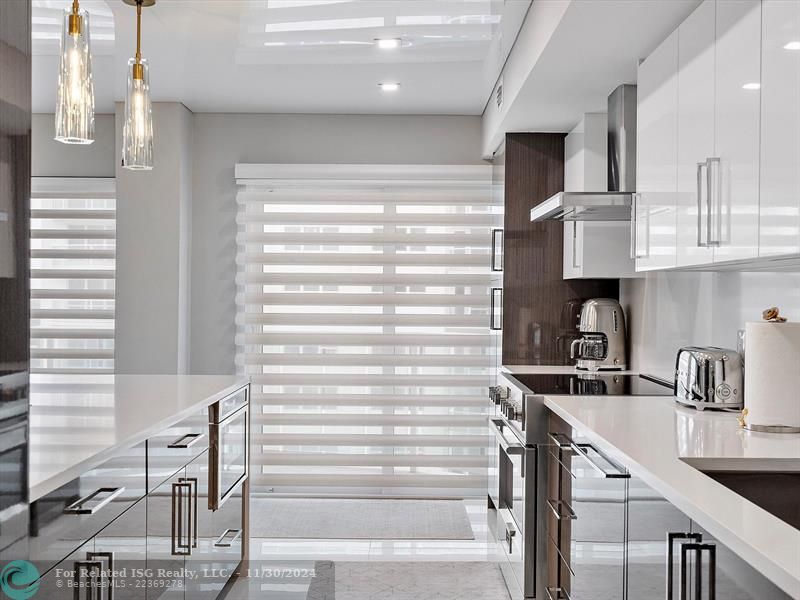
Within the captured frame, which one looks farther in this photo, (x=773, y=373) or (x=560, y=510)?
(x=560, y=510)

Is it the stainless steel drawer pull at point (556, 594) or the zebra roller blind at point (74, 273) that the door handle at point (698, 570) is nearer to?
the stainless steel drawer pull at point (556, 594)

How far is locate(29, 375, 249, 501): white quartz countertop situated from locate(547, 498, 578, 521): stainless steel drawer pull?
130cm

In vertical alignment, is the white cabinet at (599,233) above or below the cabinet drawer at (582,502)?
above

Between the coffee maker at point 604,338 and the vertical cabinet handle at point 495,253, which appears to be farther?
the vertical cabinet handle at point 495,253

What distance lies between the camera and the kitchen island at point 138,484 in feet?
5.38

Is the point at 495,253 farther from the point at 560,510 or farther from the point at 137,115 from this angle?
the point at 137,115

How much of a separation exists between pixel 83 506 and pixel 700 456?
1.39 meters

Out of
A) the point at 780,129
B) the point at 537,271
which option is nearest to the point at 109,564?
the point at 780,129

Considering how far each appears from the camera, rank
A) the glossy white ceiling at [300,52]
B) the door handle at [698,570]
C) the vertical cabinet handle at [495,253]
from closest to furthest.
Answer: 1. the door handle at [698,570]
2. the glossy white ceiling at [300,52]
3. the vertical cabinet handle at [495,253]

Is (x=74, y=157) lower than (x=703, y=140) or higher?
higher

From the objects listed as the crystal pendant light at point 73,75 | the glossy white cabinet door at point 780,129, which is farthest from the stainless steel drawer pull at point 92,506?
the glossy white cabinet door at point 780,129

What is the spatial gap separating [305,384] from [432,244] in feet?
4.06

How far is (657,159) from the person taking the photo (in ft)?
8.51

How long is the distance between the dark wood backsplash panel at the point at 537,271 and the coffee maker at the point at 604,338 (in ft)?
1.14
